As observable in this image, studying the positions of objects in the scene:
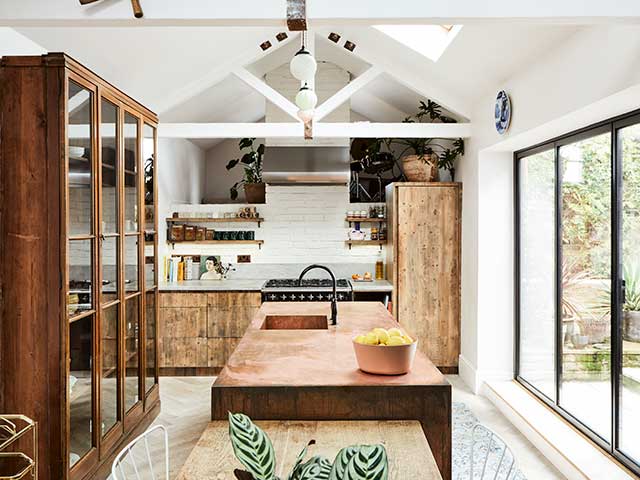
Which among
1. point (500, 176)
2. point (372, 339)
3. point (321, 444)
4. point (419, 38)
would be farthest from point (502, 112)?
point (321, 444)

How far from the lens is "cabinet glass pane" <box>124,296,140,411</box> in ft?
12.8

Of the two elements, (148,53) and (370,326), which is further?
(148,53)

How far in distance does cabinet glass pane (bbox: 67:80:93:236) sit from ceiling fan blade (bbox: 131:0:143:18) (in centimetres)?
77

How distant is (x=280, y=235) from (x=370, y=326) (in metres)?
3.21

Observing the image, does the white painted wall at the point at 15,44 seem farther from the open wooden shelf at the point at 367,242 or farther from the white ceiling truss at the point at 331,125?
the open wooden shelf at the point at 367,242

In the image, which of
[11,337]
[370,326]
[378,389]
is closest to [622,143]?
[370,326]

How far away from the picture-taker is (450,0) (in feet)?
8.20

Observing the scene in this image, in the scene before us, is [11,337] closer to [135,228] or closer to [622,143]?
[135,228]

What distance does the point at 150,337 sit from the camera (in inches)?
178

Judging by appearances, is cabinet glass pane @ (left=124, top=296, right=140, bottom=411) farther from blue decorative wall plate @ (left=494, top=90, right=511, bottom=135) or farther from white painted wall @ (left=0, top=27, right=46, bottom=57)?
blue decorative wall plate @ (left=494, top=90, right=511, bottom=135)

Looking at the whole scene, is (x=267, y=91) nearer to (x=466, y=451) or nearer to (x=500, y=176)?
(x=500, y=176)

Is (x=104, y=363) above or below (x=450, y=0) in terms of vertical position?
below

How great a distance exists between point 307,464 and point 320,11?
1.94 meters

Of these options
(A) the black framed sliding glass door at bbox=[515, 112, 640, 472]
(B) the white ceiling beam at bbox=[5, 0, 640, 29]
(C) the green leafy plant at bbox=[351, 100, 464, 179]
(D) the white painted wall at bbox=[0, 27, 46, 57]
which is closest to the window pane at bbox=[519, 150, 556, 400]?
(A) the black framed sliding glass door at bbox=[515, 112, 640, 472]
